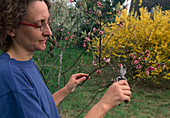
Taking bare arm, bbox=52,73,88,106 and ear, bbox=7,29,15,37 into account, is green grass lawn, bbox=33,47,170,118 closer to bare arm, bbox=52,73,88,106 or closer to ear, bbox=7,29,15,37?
bare arm, bbox=52,73,88,106

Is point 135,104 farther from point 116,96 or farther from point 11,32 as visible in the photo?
point 11,32

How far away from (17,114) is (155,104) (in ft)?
14.7

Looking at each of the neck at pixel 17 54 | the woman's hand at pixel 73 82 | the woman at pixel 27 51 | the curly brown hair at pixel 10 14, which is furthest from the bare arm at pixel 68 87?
the curly brown hair at pixel 10 14

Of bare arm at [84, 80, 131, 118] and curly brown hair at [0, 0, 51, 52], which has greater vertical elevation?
curly brown hair at [0, 0, 51, 52]

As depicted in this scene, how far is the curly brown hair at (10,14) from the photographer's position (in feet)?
2.88

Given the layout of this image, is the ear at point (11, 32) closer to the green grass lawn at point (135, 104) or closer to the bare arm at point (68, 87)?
the bare arm at point (68, 87)

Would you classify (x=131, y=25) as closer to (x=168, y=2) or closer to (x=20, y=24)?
(x=20, y=24)

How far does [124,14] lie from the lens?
554 cm

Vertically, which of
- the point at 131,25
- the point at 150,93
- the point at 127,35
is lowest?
→ the point at 150,93

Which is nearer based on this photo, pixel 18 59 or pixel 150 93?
pixel 18 59

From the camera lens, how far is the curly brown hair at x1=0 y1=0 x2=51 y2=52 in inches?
34.6

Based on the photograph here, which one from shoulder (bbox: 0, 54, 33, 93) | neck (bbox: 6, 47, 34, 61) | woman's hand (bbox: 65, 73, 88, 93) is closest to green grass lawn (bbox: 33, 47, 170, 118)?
woman's hand (bbox: 65, 73, 88, 93)

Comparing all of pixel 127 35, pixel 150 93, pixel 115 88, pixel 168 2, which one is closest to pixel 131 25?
pixel 127 35

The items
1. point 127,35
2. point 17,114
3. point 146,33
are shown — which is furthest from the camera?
point 127,35
